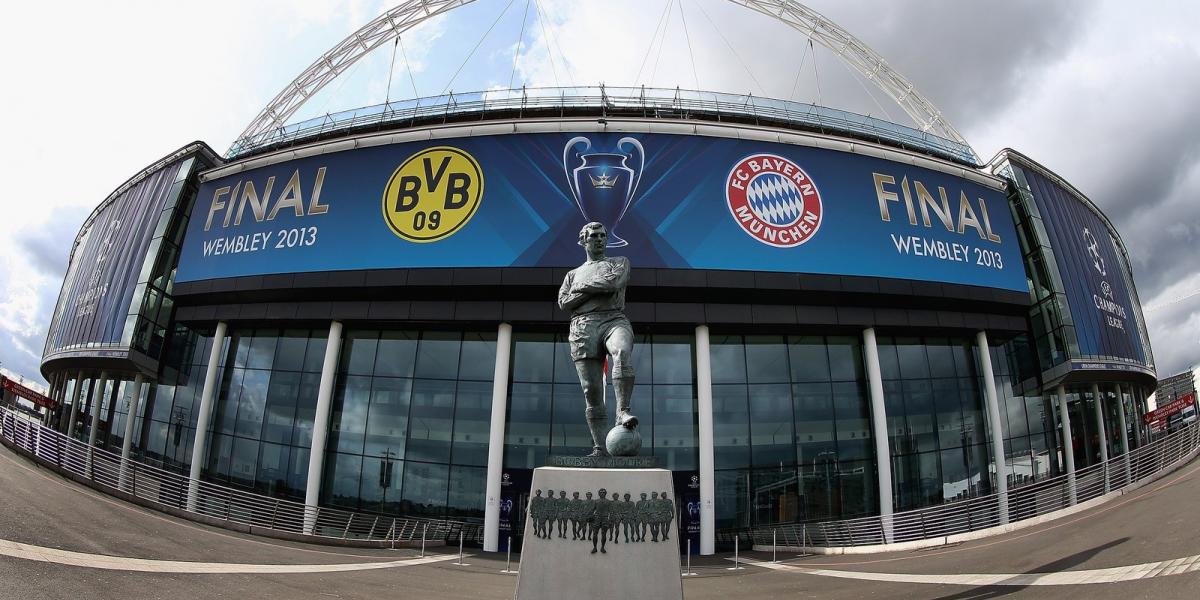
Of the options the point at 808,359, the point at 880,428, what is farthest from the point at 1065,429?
the point at 808,359

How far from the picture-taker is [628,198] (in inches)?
914

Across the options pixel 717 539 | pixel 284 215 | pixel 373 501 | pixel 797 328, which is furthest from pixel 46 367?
pixel 797 328

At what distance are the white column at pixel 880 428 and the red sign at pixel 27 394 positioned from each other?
4739 cm

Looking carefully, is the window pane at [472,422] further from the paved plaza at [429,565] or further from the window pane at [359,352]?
the paved plaza at [429,565]

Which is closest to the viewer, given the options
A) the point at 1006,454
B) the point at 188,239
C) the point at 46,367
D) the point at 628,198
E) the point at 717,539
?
the point at 717,539

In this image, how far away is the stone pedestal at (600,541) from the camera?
6.37 metres

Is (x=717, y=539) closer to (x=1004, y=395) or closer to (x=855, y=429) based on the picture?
(x=855, y=429)

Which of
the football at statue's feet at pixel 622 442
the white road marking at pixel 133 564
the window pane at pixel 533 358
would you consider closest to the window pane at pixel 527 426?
the window pane at pixel 533 358

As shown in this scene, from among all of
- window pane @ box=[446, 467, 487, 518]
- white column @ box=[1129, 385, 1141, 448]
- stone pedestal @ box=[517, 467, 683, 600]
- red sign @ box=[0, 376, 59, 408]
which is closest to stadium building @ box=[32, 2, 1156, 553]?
window pane @ box=[446, 467, 487, 518]

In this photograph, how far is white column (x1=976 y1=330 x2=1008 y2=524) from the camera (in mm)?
23938

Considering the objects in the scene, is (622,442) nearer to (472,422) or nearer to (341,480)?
(472,422)

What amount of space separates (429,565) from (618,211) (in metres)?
14.6

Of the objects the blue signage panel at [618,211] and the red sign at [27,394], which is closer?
the blue signage panel at [618,211]

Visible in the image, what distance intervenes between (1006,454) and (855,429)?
25.1 feet
